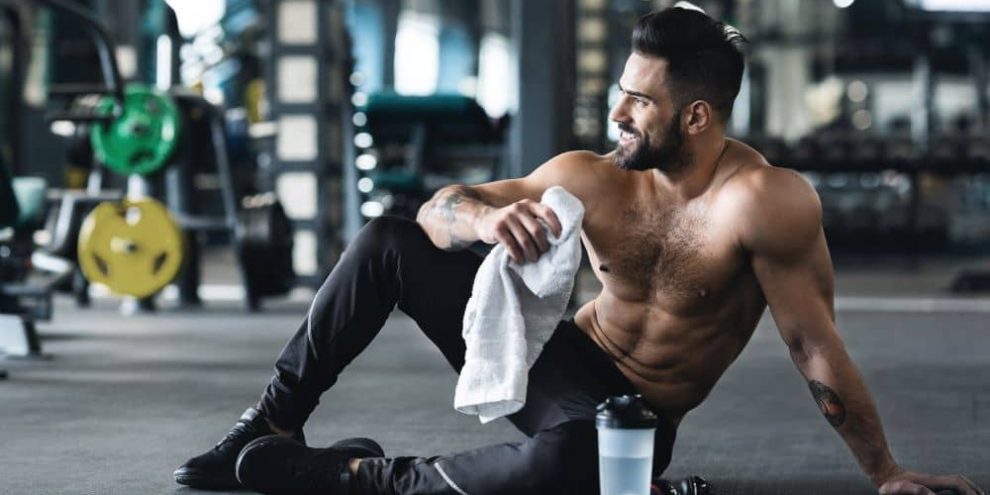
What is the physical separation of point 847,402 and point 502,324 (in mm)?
543

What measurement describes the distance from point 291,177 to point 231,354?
92.3 inches

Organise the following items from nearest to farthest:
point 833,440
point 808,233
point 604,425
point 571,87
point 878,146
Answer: point 604,425, point 808,233, point 833,440, point 571,87, point 878,146

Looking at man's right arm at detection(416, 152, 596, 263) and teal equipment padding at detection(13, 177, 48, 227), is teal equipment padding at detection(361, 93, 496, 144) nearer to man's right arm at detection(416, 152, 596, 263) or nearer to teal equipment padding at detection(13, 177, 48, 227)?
teal equipment padding at detection(13, 177, 48, 227)

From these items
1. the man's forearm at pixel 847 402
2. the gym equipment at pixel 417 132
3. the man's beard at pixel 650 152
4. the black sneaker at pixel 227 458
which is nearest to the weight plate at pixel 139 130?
the gym equipment at pixel 417 132

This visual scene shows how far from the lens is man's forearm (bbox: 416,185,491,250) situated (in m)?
2.10

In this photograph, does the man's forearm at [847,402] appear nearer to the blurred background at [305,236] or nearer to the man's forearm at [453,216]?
the blurred background at [305,236]

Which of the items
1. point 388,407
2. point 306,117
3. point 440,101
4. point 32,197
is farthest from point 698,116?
point 440,101

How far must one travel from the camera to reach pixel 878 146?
1053 cm

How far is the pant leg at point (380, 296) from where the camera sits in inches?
87.2

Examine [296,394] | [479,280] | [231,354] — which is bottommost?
[231,354]

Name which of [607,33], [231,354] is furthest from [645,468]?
[607,33]

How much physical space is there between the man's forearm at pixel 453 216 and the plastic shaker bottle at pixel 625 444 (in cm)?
33

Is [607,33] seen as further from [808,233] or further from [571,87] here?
[808,233]

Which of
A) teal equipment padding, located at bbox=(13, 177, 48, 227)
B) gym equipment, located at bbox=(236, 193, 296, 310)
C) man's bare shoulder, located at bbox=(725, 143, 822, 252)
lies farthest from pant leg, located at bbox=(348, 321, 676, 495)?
gym equipment, located at bbox=(236, 193, 296, 310)
